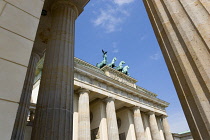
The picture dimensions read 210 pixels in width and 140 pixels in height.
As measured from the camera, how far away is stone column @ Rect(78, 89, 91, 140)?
2958 centimetres

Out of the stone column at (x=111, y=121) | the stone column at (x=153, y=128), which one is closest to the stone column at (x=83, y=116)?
the stone column at (x=111, y=121)

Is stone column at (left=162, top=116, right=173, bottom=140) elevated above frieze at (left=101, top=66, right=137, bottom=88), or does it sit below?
below

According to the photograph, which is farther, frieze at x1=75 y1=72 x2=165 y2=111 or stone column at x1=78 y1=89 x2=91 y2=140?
frieze at x1=75 y1=72 x2=165 y2=111

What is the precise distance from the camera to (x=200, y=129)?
4.64 metres

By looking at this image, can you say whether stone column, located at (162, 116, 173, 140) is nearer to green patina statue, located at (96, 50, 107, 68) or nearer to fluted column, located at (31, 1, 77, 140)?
green patina statue, located at (96, 50, 107, 68)

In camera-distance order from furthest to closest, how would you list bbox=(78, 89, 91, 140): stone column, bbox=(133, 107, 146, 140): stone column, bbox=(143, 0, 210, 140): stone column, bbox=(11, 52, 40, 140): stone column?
1. bbox=(133, 107, 146, 140): stone column
2. bbox=(78, 89, 91, 140): stone column
3. bbox=(11, 52, 40, 140): stone column
4. bbox=(143, 0, 210, 140): stone column

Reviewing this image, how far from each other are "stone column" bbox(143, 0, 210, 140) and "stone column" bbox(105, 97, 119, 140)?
2906 cm

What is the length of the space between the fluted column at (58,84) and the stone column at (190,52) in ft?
15.6

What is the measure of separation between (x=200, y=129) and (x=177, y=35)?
10.6 feet

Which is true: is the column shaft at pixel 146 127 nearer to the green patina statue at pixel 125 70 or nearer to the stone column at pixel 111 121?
the green patina statue at pixel 125 70

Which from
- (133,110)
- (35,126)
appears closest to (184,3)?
(35,126)

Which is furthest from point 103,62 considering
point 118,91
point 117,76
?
point 118,91

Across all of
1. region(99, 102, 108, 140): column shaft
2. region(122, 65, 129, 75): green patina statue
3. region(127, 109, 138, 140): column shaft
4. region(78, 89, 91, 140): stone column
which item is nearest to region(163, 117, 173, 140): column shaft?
region(127, 109, 138, 140): column shaft

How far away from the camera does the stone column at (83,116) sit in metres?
29.6
